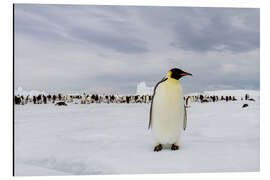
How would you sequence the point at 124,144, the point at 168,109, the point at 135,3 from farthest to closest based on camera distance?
the point at 135,3 → the point at 124,144 → the point at 168,109

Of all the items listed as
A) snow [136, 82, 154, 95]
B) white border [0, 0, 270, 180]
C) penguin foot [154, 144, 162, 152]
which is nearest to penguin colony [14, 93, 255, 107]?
snow [136, 82, 154, 95]

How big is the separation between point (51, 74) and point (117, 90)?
662 mm

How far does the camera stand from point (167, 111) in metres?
2.62

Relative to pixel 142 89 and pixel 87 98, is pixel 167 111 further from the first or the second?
pixel 87 98

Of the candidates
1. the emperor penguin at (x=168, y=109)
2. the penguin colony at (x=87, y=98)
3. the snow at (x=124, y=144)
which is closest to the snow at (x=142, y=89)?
the penguin colony at (x=87, y=98)

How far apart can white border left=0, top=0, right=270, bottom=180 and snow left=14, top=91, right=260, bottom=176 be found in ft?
0.22

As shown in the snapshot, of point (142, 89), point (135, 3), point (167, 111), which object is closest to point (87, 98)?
point (142, 89)

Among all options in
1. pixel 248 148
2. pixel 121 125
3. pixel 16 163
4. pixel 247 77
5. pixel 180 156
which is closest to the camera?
pixel 180 156

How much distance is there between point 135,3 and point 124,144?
1.34 m

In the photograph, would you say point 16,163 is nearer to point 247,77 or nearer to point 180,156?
point 180,156

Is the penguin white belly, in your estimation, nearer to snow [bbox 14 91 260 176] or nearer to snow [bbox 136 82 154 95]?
snow [bbox 14 91 260 176]

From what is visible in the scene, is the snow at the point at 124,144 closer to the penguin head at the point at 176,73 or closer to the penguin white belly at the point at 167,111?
the penguin white belly at the point at 167,111

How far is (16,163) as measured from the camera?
9.44 ft
